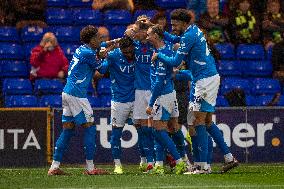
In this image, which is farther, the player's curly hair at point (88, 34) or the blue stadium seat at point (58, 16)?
the blue stadium seat at point (58, 16)

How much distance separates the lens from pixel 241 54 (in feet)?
65.3

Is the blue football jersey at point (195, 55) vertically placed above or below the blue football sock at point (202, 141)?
above

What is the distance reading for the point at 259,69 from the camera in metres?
19.7

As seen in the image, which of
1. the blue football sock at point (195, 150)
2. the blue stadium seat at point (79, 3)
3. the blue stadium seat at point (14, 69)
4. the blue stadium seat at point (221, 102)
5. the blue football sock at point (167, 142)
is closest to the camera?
the blue football sock at point (167, 142)

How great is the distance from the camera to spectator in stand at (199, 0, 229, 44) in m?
19.8

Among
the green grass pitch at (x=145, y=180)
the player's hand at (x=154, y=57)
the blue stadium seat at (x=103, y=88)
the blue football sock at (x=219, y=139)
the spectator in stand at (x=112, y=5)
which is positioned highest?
the spectator in stand at (x=112, y=5)

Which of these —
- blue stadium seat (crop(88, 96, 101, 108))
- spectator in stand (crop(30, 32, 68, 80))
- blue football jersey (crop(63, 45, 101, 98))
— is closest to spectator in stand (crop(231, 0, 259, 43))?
blue stadium seat (crop(88, 96, 101, 108))

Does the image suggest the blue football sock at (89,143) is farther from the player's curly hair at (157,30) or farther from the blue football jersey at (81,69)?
the player's curly hair at (157,30)

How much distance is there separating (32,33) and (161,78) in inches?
248

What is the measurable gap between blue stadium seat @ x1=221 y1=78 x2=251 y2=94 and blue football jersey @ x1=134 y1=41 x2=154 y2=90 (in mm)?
4730


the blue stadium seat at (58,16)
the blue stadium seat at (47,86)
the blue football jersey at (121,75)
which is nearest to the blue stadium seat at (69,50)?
the blue stadium seat at (58,16)

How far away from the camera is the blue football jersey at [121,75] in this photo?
46.8ft

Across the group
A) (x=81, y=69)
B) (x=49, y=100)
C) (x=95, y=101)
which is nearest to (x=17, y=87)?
(x=49, y=100)

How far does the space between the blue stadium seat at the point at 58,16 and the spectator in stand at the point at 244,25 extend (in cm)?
328
